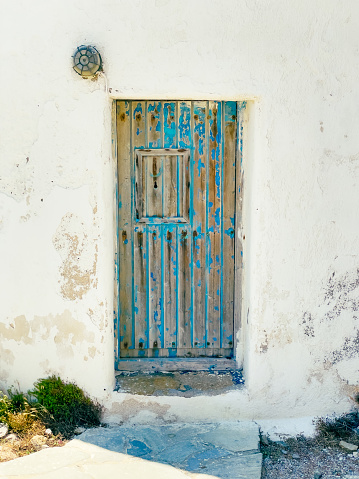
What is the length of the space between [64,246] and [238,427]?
1.88 meters

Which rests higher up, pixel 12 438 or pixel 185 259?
pixel 185 259

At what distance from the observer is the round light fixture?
3723mm

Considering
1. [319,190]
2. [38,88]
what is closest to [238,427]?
[319,190]

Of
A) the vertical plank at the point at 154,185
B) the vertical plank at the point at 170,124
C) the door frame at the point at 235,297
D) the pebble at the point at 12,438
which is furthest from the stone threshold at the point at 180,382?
the vertical plank at the point at 170,124

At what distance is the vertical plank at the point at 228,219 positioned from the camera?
4.29 meters

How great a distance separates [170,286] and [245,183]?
1.04 meters

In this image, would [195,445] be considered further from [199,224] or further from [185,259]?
[199,224]

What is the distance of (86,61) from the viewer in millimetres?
3723

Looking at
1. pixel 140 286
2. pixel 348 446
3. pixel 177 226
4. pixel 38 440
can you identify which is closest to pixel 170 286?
pixel 140 286

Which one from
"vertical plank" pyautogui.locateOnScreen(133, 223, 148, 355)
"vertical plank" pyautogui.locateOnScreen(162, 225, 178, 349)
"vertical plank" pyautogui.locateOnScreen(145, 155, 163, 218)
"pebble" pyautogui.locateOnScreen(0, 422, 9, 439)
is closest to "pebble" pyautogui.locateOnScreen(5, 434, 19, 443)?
"pebble" pyautogui.locateOnScreen(0, 422, 9, 439)

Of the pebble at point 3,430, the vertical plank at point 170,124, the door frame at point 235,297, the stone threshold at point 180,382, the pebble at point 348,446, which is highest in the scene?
the vertical plank at point 170,124

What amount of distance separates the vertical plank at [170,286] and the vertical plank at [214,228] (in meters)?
0.27

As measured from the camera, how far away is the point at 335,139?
3947mm

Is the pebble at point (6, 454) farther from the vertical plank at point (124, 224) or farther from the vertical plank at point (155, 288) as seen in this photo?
the vertical plank at point (155, 288)
